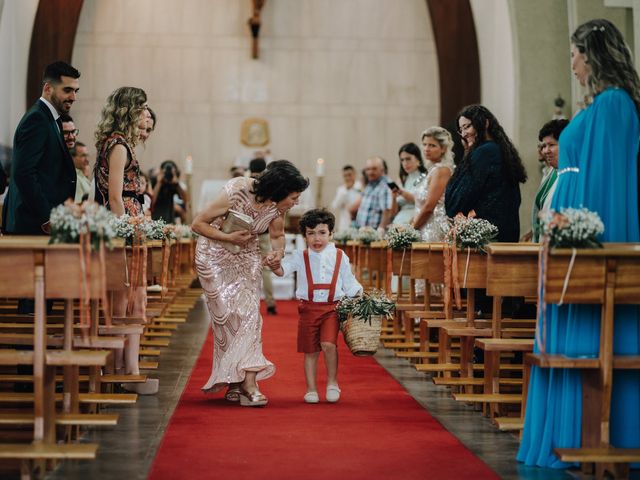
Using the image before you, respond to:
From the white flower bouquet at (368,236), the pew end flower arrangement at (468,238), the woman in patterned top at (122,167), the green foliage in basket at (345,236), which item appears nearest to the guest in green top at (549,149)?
the pew end flower arrangement at (468,238)

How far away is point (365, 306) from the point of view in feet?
23.0

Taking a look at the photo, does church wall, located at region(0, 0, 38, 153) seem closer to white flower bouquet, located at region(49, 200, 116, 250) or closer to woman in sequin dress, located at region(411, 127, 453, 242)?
woman in sequin dress, located at region(411, 127, 453, 242)

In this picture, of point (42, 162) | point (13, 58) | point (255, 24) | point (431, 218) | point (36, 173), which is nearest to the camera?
point (36, 173)

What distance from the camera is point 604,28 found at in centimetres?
511

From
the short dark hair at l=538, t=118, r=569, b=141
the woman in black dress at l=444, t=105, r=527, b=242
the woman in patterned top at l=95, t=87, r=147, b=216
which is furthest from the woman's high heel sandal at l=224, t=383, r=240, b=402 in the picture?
the short dark hair at l=538, t=118, r=569, b=141

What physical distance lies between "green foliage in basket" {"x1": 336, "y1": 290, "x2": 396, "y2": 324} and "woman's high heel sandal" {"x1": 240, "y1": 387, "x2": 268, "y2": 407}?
2.49 ft

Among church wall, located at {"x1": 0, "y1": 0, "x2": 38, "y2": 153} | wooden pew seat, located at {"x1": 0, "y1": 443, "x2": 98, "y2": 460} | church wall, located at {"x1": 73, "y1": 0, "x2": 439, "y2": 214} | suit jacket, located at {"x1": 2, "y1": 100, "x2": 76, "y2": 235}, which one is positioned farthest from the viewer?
church wall, located at {"x1": 73, "y1": 0, "x2": 439, "y2": 214}

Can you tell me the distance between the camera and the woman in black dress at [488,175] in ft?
24.5

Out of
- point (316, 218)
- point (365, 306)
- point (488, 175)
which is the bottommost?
point (365, 306)

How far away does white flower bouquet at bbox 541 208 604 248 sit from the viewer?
4875 mm

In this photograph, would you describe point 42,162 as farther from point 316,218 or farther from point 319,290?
point 319,290

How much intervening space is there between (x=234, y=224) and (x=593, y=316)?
261 cm

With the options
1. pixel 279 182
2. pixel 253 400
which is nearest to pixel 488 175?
pixel 279 182

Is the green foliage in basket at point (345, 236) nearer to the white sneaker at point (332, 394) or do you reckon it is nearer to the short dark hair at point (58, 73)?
the white sneaker at point (332, 394)
